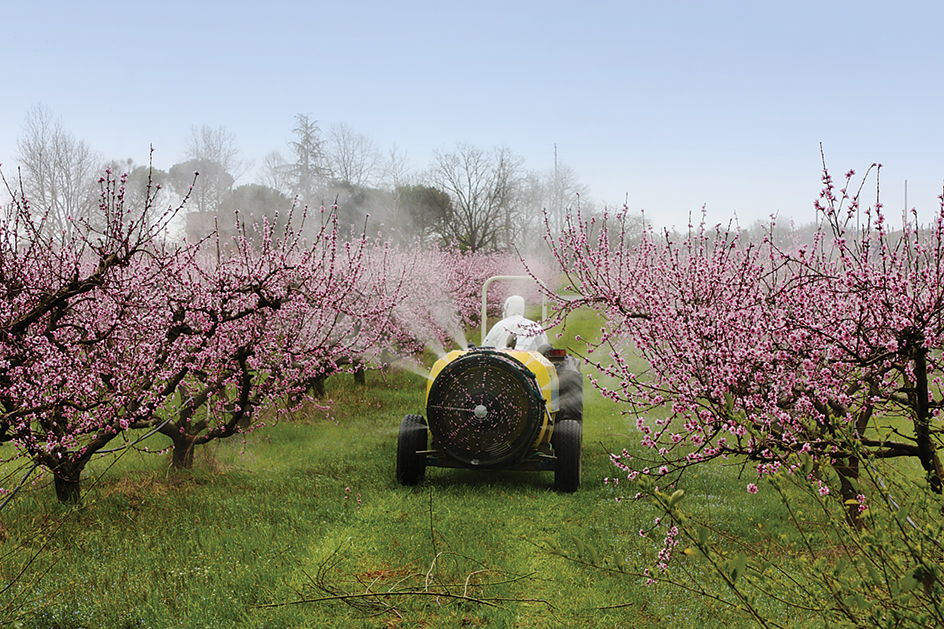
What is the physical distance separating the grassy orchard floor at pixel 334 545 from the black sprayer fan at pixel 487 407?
0.52m

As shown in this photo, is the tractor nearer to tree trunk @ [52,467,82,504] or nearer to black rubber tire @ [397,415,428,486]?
black rubber tire @ [397,415,428,486]

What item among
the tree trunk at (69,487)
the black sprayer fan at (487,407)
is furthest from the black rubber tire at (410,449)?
the tree trunk at (69,487)

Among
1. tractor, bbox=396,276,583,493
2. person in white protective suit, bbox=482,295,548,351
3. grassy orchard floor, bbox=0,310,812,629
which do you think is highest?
person in white protective suit, bbox=482,295,548,351

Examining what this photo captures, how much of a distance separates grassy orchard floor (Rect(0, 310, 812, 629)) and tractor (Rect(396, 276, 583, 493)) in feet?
1.14

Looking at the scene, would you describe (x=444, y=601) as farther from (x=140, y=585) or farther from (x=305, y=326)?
(x=305, y=326)

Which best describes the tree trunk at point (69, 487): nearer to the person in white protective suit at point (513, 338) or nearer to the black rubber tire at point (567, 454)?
the person in white protective suit at point (513, 338)

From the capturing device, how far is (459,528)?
222 inches

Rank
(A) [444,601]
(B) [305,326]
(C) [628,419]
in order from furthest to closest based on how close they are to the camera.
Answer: (C) [628,419], (B) [305,326], (A) [444,601]

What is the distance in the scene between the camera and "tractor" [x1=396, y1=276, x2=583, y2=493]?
6422 millimetres

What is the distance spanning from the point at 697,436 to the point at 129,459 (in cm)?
703

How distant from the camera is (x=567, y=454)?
6629mm

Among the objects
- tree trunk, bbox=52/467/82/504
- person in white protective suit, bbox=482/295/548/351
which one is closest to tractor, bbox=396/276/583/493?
person in white protective suit, bbox=482/295/548/351

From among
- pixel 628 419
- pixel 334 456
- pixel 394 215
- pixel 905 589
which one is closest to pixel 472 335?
pixel 394 215

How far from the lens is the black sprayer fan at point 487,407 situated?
641cm
